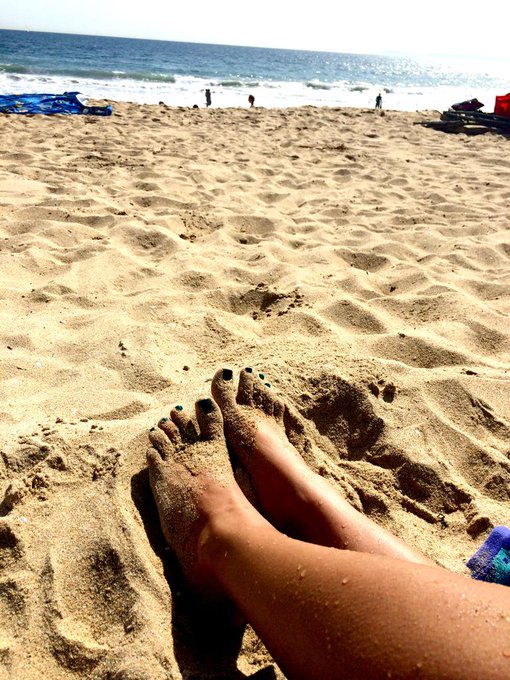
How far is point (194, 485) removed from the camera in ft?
4.52

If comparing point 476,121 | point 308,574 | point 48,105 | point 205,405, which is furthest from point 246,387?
point 476,121

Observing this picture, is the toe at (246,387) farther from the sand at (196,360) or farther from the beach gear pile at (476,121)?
the beach gear pile at (476,121)

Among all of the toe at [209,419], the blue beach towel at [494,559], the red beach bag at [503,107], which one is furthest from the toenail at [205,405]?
the red beach bag at [503,107]

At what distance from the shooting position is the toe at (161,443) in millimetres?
1452

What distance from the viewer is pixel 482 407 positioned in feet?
5.90

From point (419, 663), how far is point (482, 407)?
1.19 m

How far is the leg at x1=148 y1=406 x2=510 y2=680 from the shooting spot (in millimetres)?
778

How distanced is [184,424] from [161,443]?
0.09 m

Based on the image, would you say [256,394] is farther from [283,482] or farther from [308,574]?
[308,574]

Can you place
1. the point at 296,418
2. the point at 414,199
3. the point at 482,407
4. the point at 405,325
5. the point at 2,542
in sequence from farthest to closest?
1. the point at 414,199
2. the point at 405,325
3. the point at 482,407
4. the point at 296,418
5. the point at 2,542

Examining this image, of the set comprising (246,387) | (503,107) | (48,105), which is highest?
(503,107)

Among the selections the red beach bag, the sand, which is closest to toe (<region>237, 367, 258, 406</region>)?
the sand

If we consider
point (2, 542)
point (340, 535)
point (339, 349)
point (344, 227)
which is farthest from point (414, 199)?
point (2, 542)

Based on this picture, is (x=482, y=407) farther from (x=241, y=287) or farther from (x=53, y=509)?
(x=53, y=509)
